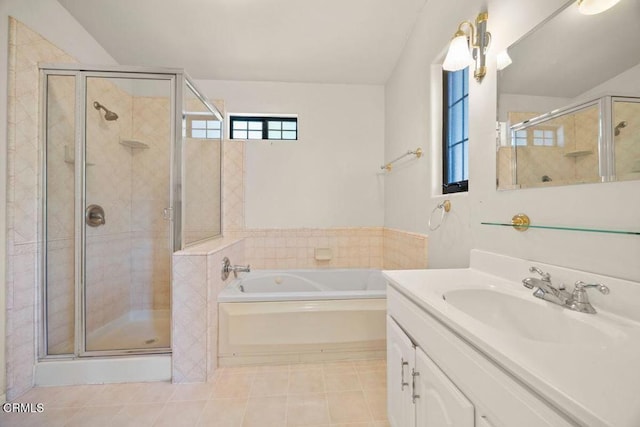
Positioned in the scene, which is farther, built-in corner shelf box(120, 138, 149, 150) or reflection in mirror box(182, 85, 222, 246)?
built-in corner shelf box(120, 138, 149, 150)

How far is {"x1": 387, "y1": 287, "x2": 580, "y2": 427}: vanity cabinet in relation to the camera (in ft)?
1.64

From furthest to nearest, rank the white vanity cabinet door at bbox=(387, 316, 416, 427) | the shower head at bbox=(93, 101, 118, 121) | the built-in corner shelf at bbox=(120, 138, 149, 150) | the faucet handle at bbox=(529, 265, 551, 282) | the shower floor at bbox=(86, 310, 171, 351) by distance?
the built-in corner shelf at bbox=(120, 138, 149, 150) < the shower head at bbox=(93, 101, 118, 121) < the shower floor at bbox=(86, 310, 171, 351) < the white vanity cabinet door at bbox=(387, 316, 416, 427) < the faucet handle at bbox=(529, 265, 551, 282)

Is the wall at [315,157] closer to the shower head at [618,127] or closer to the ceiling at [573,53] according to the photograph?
the ceiling at [573,53]

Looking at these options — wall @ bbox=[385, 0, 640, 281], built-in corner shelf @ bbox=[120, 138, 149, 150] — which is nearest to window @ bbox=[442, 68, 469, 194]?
wall @ bbox=[385, 0, 640, 281]

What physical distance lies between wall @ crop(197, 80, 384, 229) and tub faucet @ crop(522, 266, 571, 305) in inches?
78.8

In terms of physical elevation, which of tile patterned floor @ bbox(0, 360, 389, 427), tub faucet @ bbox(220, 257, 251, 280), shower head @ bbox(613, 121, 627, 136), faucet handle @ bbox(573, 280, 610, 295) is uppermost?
shower head @ bbox(613, 121, 627, 136)

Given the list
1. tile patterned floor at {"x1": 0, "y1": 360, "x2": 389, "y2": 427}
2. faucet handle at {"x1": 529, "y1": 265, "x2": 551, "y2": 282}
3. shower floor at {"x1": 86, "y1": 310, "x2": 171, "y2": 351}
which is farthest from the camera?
shower floor at {"x1": 86, "y1": 310, "x2": 171, "y2": 351}

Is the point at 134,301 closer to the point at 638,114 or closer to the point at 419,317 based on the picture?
the point at 419,317

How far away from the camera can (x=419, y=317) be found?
898 millimetres

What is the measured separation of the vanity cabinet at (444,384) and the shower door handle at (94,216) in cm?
215

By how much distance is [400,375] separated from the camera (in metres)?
1.06

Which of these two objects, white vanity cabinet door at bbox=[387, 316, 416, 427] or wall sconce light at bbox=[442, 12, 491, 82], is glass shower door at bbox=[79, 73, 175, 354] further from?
wall sconce light at bbox=[442, 12, 491, 82]

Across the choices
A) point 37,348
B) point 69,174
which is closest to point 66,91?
point 69,174

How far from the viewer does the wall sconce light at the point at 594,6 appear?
760 millimetres
